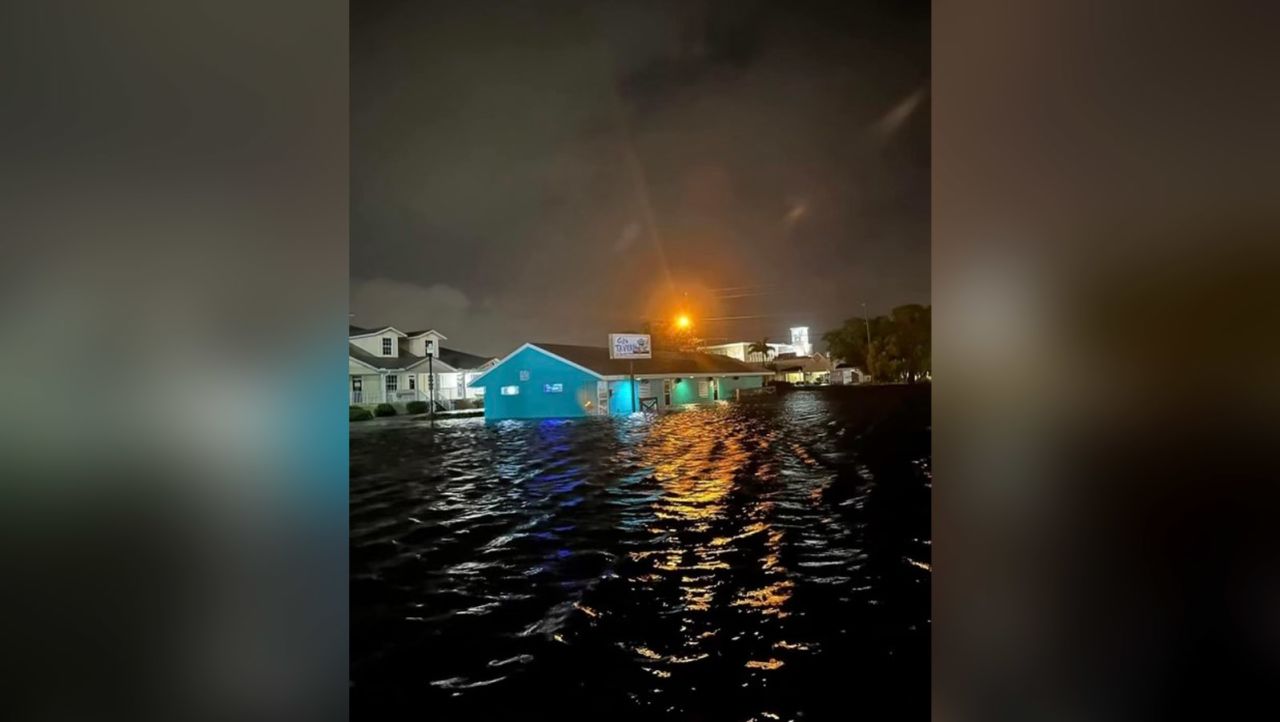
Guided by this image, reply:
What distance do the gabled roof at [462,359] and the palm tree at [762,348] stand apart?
3.38 ft

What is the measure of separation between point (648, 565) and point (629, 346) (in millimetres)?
829

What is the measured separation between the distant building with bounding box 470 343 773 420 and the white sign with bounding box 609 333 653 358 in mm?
22

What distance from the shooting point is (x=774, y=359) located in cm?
237

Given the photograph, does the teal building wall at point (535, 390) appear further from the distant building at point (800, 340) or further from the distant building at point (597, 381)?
the distant building at point (800, 340)

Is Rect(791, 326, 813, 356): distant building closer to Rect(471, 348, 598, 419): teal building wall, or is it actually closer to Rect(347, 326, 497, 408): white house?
Rect(471, 348, 598, 419): teal building wall

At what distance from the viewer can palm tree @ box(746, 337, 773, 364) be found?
2.37 m

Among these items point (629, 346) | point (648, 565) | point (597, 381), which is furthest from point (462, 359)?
point (648, 565)

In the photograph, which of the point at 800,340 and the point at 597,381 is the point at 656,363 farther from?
the point at 800,340

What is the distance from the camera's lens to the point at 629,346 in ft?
7.58

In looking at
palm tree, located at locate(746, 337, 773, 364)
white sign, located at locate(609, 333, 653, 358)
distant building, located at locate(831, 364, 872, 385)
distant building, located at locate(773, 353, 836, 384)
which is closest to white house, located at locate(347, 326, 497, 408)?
white sign, located at locate(609, 333, 653, 358)

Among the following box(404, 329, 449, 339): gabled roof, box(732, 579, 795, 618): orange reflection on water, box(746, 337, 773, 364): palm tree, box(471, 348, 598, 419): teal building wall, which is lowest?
box(732, 579, 795, 618): orange reflection on water
